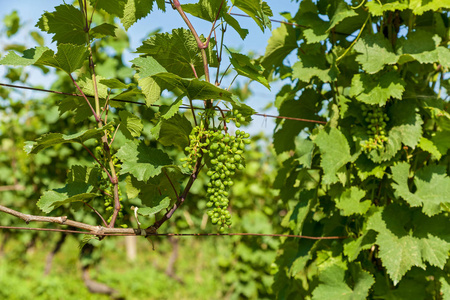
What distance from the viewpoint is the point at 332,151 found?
5.90ft

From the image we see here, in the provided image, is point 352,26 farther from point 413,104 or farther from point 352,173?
point 352,173

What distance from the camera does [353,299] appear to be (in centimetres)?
169

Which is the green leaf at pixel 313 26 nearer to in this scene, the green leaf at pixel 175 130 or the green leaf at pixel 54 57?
the green leaf at pixel 175 130

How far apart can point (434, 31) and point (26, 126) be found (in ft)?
18.0

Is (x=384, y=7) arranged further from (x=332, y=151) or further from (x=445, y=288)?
(x=445, y=288)

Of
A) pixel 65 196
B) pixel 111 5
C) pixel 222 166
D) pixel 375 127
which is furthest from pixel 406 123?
pixel 65 196

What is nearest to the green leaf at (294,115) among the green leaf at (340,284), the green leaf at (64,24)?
the green leaf at (340,284)

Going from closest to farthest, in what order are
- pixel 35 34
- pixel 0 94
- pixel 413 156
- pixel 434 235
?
pixel 434 235
pixel 413 156
pixel 35 34
pixel 0 94

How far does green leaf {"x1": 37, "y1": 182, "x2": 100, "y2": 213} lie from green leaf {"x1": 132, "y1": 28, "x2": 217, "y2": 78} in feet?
1.58

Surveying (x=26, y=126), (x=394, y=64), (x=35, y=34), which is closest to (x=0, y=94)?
(x=26, y=126)

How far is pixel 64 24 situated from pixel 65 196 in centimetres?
61

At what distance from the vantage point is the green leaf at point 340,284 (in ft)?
5.55

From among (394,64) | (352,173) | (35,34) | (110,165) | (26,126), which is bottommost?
(110,165)

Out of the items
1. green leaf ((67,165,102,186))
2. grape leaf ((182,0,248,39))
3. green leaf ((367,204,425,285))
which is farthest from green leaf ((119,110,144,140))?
green leaf ((367,204,425,285))
